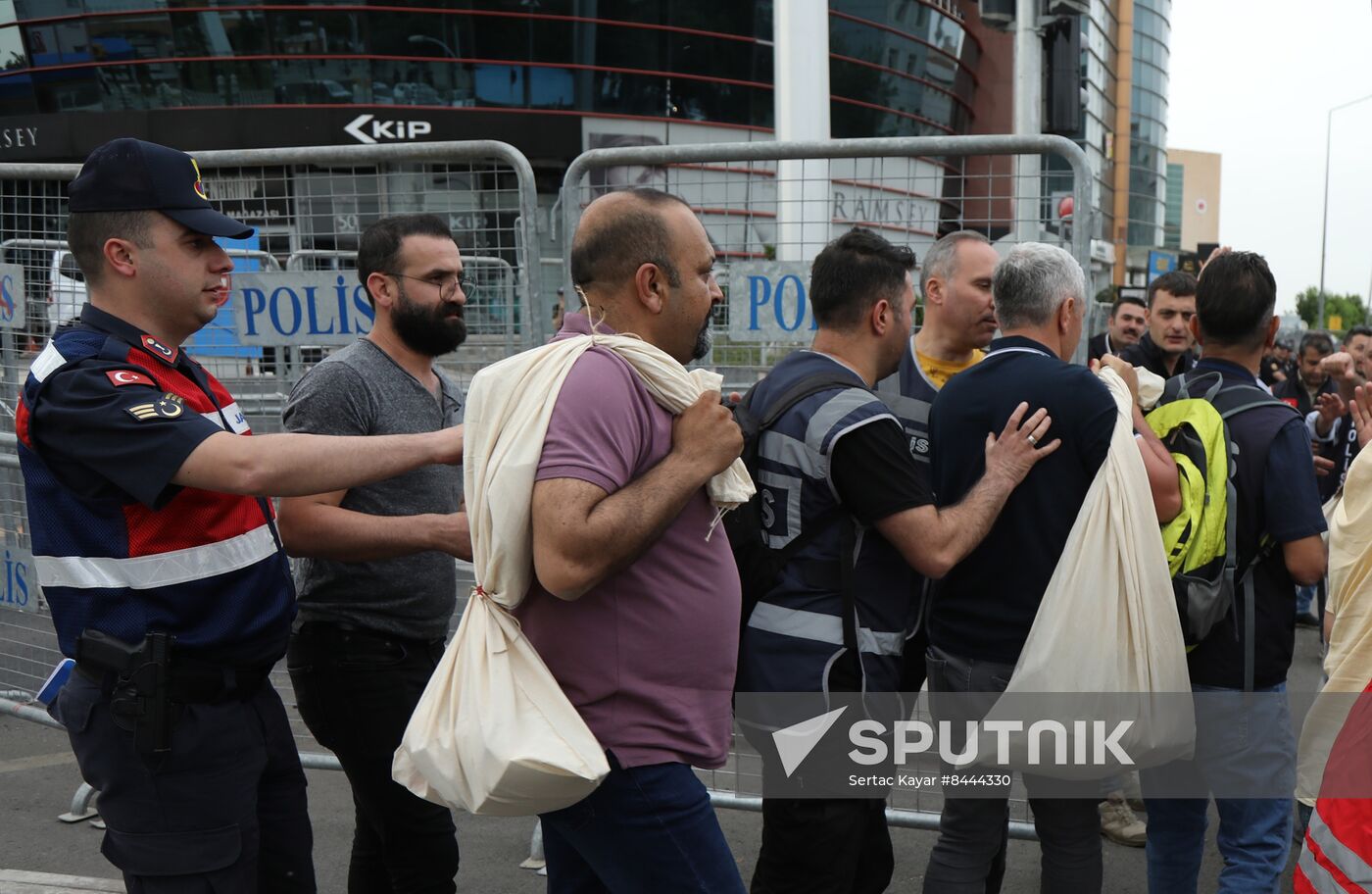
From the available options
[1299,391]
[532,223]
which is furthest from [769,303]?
[1299,391]

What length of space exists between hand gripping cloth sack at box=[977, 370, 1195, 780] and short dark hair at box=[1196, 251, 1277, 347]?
65 cm

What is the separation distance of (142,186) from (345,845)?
2730 mm

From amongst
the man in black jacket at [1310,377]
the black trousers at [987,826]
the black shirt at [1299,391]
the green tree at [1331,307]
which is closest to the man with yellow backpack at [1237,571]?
the black trousers at [987,826]

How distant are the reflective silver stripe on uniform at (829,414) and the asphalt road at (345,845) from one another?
1954 millimetres

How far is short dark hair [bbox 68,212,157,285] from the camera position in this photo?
97.1 inches

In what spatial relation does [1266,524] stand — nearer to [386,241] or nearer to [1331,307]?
[386,241]

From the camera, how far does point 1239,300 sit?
327 cm

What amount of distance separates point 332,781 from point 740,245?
2.86 m

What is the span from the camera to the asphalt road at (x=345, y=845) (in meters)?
4.05

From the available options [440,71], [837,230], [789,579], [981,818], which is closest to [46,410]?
[789,579]

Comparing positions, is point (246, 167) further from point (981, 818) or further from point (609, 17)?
point (609, 17)

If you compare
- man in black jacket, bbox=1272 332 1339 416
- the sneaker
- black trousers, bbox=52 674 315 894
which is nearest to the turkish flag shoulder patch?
black trousers, bbox=52 674 315 894

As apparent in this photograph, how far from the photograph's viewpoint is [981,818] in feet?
10.1

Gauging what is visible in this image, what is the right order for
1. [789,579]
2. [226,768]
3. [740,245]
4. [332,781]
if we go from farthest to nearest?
[332,781]
[740,245]
[789,579]
[226,768]
